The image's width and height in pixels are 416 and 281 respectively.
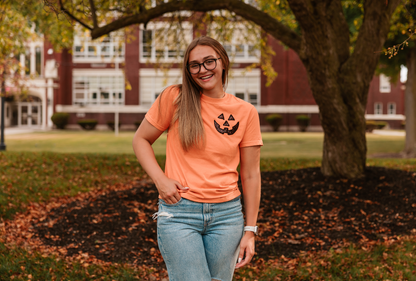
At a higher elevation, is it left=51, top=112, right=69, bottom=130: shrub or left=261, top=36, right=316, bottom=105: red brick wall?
left=261, top=36, right=316, bottom=105: red brick wall

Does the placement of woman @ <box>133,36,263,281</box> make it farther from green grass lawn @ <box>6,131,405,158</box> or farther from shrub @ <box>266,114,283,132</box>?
shrub @ <box>266,114,283,132</box>

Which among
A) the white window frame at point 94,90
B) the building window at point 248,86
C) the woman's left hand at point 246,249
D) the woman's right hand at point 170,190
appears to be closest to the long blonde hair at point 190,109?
the woman's right hand at point 170,190

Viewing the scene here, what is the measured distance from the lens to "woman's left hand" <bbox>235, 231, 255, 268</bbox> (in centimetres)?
211

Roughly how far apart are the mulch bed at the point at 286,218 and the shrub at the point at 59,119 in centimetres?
2846

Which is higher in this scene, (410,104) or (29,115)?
(410,104)

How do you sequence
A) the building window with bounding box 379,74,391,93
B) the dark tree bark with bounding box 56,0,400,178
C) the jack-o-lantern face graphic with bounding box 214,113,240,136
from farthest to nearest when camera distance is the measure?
the building window with bounding box 379,74,391,93 < the dark tree bark with bounding box 56,0,400,178 < the jack-o-lantern face graphic with bounding box 214,113,240,136

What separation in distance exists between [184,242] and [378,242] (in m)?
4.01

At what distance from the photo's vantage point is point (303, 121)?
33.7 m

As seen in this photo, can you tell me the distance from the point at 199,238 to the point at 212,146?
0.48m

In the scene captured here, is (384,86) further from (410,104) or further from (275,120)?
(410,104)

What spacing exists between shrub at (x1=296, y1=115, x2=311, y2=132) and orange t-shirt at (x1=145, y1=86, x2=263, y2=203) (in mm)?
32475

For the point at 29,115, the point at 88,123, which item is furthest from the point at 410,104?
the point at 29,115

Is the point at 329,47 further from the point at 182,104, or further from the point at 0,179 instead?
the point at 0,179

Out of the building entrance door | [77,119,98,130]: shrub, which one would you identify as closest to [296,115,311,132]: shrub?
[77,119,98,130]: shrub
